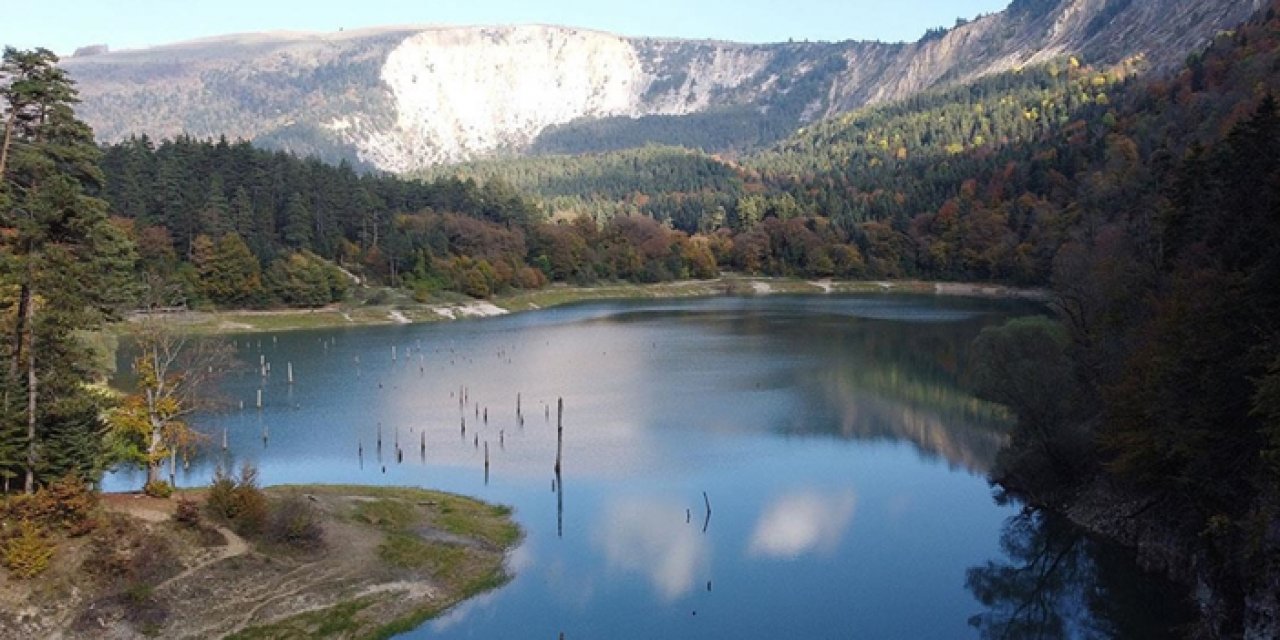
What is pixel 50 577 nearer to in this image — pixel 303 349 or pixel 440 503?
pixel 440 503

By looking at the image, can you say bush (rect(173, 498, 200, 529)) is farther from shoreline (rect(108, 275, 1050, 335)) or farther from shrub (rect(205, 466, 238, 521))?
shoreline (rect(108, 275, 1050, 335))

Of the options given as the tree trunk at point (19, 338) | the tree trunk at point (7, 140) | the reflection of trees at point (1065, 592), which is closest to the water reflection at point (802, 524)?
the reflection of trees at point (1065, 592)

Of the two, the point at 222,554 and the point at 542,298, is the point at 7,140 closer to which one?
the point at 222,554

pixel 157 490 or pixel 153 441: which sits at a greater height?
pixel 153 441

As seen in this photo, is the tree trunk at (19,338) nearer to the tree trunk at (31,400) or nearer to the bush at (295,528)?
the tree trunk at (31,400)

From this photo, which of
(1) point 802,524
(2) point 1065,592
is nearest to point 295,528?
(1) point 802,524

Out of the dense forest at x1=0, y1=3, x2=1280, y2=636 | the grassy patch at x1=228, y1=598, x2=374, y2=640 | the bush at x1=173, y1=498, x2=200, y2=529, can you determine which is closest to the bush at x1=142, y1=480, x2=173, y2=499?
the bush at x1=173, y1=498, x2=200, y2=529
